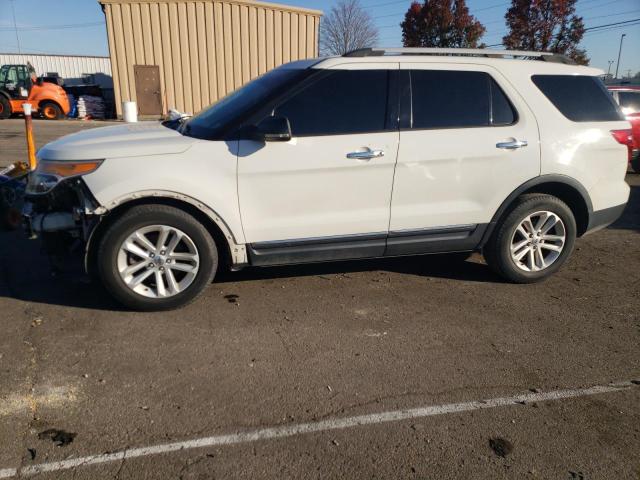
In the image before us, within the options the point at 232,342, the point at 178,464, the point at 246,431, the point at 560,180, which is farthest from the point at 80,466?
the point at 560,180

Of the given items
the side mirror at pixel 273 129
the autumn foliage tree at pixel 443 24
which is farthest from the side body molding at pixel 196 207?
the autumn foliage tree at pixel 443 24

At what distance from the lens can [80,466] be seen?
2324 mm

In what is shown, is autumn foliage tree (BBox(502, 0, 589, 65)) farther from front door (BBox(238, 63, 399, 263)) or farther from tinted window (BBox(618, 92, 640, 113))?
front door (BBox(238, 63, 399, 263))

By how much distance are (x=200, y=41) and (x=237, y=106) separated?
62.6 feet

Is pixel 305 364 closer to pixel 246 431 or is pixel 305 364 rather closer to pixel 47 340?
pixel 246 431

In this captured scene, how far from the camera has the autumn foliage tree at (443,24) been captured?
141ft

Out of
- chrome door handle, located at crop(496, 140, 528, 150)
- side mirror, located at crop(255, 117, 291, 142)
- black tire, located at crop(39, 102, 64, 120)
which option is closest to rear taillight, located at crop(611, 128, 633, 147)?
chrome door handle, located at crop(496, 140, 528, 150)

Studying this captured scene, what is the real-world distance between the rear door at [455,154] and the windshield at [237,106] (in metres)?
0.98

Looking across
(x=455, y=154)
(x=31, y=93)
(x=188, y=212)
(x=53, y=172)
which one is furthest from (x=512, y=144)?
(x=31, y=93)

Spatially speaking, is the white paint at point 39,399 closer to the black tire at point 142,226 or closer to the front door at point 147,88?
the black tire at point 142,226

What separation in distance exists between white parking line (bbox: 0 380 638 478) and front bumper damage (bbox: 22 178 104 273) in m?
1.77

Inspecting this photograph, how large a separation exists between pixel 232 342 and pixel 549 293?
2.83 meters

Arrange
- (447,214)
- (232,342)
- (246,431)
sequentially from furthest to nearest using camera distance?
(447,214) < (232,342) < (246,431)

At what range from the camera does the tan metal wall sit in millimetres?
20453
